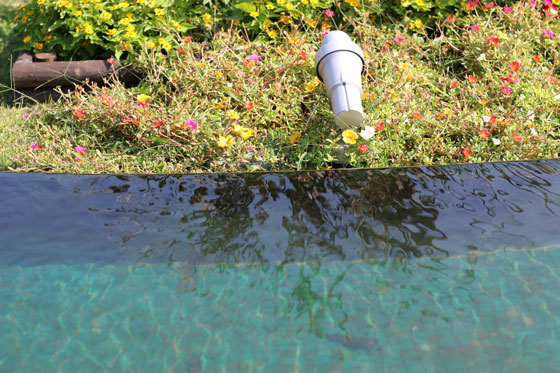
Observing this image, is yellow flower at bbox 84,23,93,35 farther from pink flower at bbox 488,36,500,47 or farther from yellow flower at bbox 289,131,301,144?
pink flower at bbox 488,36,500,47

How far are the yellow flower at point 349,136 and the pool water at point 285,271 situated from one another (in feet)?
1.06

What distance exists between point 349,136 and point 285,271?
1.11 m

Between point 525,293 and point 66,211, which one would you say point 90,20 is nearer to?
point 66,211

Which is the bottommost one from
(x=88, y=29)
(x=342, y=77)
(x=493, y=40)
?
(x=342, y=77)

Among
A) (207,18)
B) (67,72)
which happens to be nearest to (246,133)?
(207,18)

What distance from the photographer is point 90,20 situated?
153 inches

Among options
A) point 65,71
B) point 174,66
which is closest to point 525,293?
point 174,66

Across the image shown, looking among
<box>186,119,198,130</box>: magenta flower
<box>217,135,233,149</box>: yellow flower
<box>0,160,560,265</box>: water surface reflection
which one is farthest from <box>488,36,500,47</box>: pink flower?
<box>186,119,198,130</box>: magenta flower

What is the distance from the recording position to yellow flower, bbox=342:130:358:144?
9.11ft

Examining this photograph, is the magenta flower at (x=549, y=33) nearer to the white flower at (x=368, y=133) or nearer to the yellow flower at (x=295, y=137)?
the white flower at (x=368, y=133)

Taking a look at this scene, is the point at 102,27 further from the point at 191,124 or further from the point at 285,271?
the point at 285,271

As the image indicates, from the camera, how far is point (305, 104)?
3.27 metres

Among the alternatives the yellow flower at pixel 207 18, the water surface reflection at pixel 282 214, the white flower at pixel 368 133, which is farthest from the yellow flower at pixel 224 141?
the yellow flower at pixel 207 18

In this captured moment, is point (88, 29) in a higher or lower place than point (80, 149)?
higher
